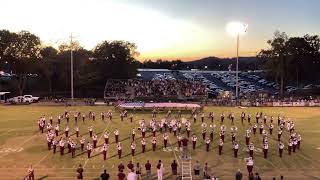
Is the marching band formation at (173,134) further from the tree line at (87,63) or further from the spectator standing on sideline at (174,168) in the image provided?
the tree line at (87,63)

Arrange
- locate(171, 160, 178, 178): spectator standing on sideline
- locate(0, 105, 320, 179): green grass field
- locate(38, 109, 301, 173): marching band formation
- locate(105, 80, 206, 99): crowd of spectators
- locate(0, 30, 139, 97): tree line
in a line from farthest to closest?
locate(0, 30, 139, 97): tree line < locate(105, 80, 206, 99): crowd of spectators < locate(38, 109, 301, 173): marching band formation < locate(0, 105, 320, 179): green grass field < locate(171, 160, 178, 178): spectator standing on sideline

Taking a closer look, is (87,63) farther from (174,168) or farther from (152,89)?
(174,168)

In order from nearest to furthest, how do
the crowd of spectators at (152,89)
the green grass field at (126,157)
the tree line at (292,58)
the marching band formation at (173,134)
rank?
the green grass field at (126,157) → the marching band formation at (173,134) → the crowd of spectators at (152,89) → the tree line at (292,58)

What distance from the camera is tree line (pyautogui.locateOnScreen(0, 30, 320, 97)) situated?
80562mm

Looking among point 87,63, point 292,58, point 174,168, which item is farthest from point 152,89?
point 174,168

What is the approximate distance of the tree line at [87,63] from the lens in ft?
264

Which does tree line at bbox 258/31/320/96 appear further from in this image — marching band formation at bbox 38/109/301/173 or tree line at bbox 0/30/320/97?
marching band formation at bbox 38/109/301/173

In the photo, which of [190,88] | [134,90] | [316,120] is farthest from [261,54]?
[316,120]

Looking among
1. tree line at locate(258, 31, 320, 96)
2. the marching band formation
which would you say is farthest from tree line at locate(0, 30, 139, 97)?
the marching band formation

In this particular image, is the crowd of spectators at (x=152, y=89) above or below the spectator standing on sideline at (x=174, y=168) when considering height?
above

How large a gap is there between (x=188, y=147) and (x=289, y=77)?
6237 cm

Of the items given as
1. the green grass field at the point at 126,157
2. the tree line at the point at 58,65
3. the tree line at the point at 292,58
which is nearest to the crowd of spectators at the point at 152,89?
the tree line at the point at 58,65

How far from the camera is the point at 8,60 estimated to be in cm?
7938

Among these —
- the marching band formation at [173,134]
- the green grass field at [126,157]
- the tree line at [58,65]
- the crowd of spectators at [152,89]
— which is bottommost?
the green grass field at [126,157]
